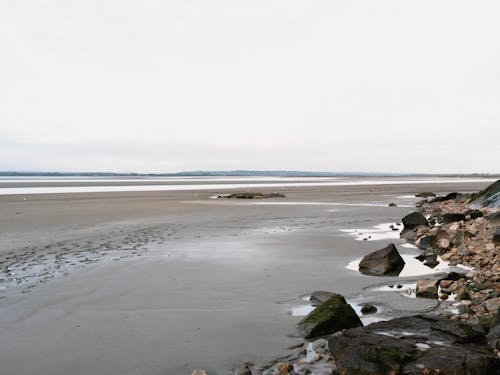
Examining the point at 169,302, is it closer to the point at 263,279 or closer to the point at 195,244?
the point at 263,279

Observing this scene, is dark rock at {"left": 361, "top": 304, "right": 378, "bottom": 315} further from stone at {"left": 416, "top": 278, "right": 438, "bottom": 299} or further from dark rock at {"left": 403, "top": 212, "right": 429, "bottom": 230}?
dark rock at {"left": 403, "top": 212, "right": 429, "bottom": 230}

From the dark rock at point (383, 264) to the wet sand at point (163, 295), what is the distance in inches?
22.8

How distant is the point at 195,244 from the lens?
14.9m

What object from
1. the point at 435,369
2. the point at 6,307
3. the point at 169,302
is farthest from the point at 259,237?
the point at 435,369

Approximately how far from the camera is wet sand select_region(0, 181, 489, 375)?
5621mm

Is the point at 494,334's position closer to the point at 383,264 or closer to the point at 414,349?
the point at 414,349

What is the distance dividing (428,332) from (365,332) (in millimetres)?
723

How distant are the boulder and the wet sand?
0.30 meters

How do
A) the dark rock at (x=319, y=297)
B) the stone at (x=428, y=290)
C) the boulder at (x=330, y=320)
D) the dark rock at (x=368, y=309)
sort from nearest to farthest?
the boulder at (x=330, y=320), the dark rock at (x=368, y=309), the dark rock at (x=319, y=297), the stone at (x=428, y=290)

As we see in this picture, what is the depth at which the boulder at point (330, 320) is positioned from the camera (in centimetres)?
618

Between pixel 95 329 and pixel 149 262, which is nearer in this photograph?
pixel 95 329

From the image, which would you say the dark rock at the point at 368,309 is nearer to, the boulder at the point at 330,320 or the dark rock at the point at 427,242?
the boulder at the point at 330,320

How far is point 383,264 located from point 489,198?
549 inches

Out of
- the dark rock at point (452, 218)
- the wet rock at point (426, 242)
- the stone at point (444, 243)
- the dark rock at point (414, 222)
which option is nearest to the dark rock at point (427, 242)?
the wet rock at point (426, 242)
